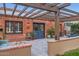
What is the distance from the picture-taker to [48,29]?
12.9ft

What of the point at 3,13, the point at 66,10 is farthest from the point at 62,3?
the point at 3,13

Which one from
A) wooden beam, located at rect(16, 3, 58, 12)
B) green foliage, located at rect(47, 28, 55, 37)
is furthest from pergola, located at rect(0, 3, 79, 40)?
green foliage, located at rect(47, 28, 55, 37)

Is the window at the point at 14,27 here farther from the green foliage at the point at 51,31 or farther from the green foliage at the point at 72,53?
the green foliage at the point at 72,53

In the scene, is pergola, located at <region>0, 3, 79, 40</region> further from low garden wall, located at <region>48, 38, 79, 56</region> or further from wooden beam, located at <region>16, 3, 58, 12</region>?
low garden wall, located at <region>48, 38, 79, 56</region>

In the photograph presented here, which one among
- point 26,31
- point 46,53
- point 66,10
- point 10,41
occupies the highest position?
point 66,10

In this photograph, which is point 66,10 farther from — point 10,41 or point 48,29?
point 10,41

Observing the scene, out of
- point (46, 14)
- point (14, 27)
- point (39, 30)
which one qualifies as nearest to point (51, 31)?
point (39, 30)

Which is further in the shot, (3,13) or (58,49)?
(58,49)

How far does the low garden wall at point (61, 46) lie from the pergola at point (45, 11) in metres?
0.18

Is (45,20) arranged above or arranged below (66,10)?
below

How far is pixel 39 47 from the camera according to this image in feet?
12.9

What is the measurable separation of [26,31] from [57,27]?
806mm

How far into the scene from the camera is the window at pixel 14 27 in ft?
12.4

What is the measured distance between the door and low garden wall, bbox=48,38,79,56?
282 mm
